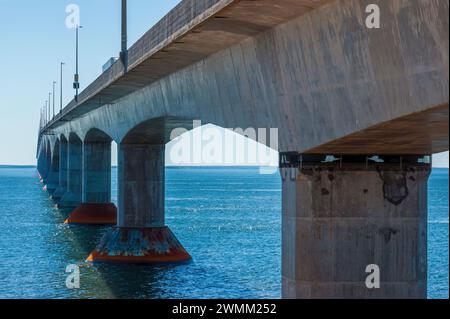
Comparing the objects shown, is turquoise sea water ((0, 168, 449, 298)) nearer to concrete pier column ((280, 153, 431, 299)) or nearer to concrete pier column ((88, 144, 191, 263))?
concrete pier column ((88, 144, 191, 263))

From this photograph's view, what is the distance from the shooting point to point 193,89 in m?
27.9

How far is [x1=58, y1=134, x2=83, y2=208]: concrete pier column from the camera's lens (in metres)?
88.2

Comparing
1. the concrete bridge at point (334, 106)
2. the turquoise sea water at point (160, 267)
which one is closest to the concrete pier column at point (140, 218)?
the turquoise sea water at point (160, 267)

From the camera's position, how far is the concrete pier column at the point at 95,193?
68875 mm

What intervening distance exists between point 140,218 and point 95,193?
23644mm

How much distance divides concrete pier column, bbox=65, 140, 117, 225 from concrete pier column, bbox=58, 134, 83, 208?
17.6m

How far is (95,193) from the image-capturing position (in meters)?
69.3

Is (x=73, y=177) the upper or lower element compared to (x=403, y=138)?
lower

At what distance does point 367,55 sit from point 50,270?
1255 inches

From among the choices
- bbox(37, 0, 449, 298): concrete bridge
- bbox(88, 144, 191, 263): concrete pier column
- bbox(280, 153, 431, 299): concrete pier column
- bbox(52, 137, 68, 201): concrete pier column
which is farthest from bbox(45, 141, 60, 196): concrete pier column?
bbox(280, 153, 431, 299): concrete pier column

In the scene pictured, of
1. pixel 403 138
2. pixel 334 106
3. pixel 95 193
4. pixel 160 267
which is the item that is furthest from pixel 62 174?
pixel 403 138

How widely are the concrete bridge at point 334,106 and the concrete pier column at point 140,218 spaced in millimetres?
16685

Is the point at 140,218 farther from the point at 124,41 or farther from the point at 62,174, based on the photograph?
the point at 62,174

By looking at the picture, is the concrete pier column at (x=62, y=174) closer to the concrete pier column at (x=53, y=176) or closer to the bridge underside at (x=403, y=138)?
the concrete pier column at (x=53, y=176)
